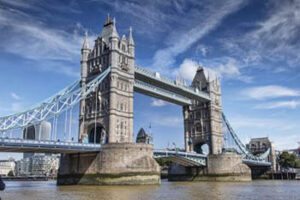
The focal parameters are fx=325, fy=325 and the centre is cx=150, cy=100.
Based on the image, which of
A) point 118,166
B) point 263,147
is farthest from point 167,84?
point 263,147

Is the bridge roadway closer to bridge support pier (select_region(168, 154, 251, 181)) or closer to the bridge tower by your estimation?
the bridge tower

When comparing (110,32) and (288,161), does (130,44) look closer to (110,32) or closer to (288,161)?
(110,32)

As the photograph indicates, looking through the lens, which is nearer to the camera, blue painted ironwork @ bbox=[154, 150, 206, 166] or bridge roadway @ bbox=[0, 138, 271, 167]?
bridge roadway @ bbox=[0, 138, 271, 167]

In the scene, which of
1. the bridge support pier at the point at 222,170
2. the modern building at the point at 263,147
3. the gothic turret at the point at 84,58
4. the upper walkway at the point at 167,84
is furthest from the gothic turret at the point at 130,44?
the modern building at the point at 263,147

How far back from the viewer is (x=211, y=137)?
60.4 m

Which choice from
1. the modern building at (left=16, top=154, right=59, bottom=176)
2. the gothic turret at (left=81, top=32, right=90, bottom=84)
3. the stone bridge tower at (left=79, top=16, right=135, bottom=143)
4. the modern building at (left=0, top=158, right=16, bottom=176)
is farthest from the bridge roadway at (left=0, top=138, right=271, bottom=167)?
the modern building at (left=0, top=158, right=16, bottom=176)

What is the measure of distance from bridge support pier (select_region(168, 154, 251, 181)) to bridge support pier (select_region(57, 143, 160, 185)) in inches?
704

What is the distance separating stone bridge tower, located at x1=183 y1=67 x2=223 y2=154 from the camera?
6131cm

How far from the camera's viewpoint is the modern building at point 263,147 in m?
80.4

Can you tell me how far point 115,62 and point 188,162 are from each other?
65.6 ft

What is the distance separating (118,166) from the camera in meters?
34.1

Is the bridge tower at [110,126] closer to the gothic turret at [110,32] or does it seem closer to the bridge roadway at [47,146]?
the gothic turret at [110,32]

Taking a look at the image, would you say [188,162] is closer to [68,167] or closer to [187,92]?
[187,92]

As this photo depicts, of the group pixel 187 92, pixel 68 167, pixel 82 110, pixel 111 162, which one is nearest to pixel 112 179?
pixel 111 162
